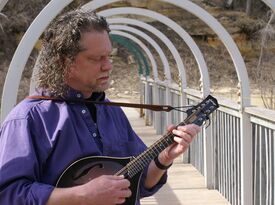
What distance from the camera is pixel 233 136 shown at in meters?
5.71

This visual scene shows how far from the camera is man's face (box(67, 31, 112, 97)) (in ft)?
6.48

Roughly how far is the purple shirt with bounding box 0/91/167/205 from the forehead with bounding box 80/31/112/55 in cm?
17

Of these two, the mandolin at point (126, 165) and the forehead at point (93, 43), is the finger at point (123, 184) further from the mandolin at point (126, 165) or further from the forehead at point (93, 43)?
the forehead at point (93, 43)

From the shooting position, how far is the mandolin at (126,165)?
6.32 ft

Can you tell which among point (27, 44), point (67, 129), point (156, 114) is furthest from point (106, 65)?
point (156, 114)

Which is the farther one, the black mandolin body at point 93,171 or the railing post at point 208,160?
the railing post at point 208,160

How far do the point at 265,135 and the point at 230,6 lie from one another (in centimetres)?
2871

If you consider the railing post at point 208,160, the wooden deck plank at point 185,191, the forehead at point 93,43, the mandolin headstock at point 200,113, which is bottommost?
the wooden deck plank at point 185,191

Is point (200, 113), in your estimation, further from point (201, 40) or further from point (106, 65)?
point (201, 40)

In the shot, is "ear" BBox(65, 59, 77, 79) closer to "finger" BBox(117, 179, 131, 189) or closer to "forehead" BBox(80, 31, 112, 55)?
"forehead" BBox(80, 31, 112, 55)

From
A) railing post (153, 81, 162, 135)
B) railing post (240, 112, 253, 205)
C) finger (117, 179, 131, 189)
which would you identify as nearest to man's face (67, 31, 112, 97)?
finger (117, 179, 131, 189)

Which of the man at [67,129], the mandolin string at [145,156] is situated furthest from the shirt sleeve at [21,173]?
the mandolin string at [145,156]

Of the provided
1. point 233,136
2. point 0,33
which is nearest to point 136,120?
point 233,136

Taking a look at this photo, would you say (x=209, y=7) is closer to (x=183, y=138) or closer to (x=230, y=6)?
(x=230, y=6)
